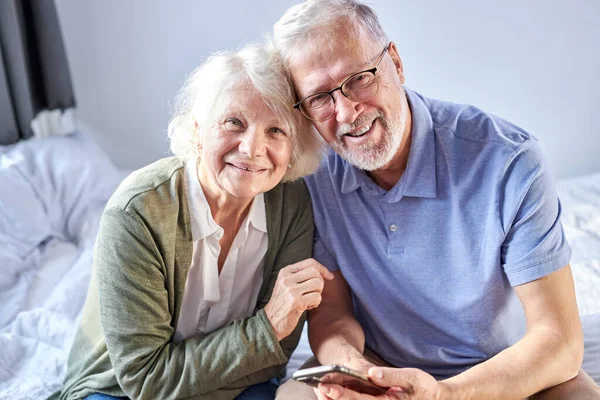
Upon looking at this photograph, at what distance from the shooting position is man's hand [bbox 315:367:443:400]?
3.97 ft

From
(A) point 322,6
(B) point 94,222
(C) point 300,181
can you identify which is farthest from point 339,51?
(B) point 94,222

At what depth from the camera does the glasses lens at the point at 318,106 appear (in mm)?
1396

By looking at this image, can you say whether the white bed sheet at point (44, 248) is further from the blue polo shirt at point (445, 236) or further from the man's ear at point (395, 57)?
the man's ear at point (395, 57)

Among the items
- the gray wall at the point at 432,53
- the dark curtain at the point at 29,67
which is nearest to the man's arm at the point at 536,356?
the gray wall at the point at 432,53

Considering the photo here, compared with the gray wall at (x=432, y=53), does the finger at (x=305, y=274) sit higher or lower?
lower

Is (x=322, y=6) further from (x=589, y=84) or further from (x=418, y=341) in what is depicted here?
(x=589, y=84)

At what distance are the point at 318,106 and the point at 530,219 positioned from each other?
0.48 m

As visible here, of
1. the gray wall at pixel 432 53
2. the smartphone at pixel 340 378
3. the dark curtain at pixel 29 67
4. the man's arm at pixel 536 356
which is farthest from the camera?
the gray wall at pixel 432 53

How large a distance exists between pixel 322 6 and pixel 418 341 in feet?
2.47

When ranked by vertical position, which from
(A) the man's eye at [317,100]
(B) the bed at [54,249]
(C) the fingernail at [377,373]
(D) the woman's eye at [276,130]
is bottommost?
(B) the bed at [54,249]

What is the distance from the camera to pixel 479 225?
1.41 meters

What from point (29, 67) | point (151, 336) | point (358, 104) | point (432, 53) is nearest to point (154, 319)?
point (151, 336)

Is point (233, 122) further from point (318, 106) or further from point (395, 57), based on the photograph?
point (395, 57)

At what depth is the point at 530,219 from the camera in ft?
4.37
